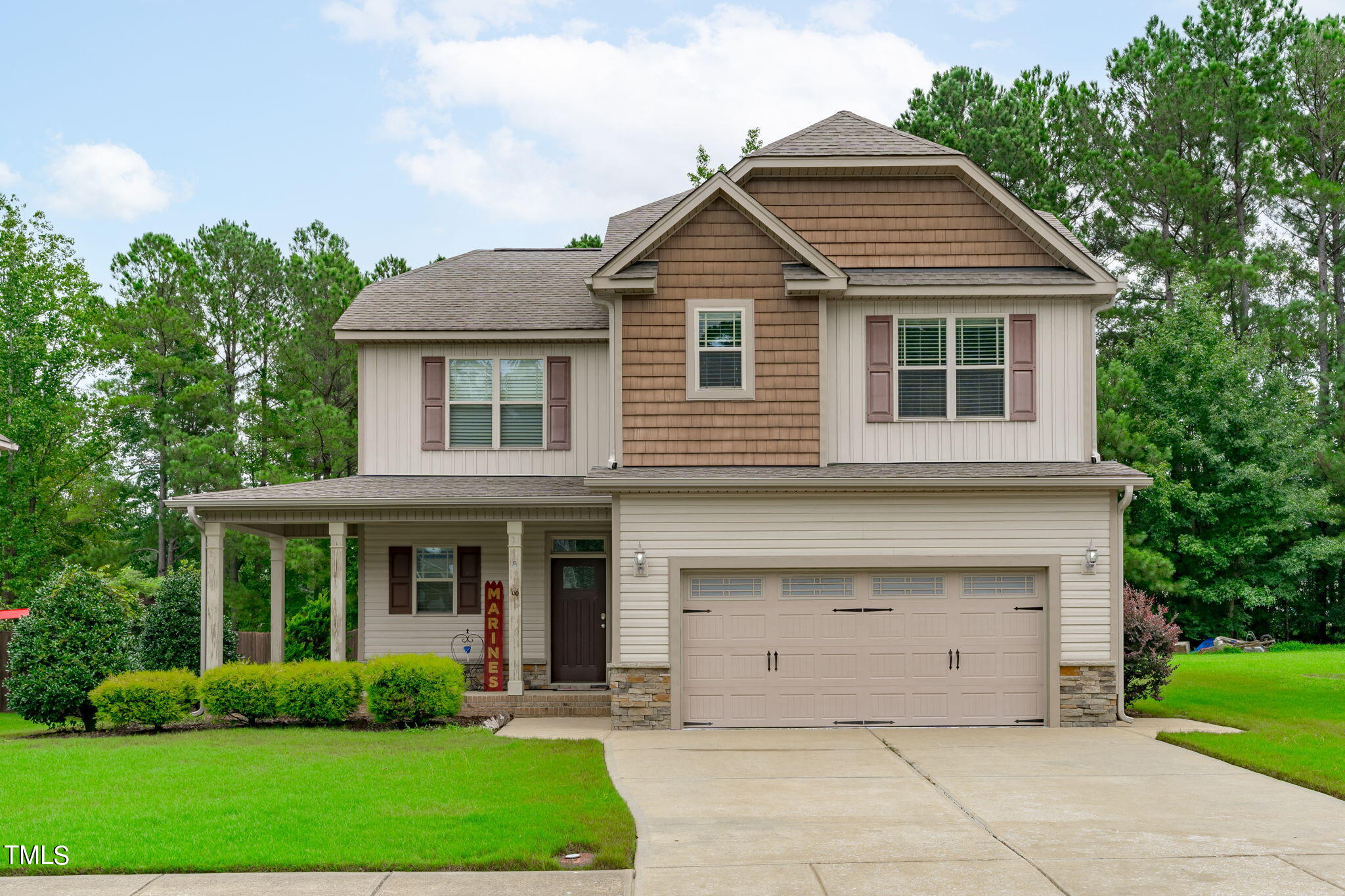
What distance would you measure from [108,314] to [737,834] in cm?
2955

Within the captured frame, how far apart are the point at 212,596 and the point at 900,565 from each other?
30.5 feet

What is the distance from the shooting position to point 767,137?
32.3 m

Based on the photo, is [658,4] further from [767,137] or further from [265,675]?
[265,675]

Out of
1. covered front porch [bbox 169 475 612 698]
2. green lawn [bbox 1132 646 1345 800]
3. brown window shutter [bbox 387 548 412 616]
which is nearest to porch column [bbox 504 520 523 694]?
covered front porch [bbox 169 475 612 698]

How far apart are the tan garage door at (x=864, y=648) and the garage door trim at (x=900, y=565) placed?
140mm

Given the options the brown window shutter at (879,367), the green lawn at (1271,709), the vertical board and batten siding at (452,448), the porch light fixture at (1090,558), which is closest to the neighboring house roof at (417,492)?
the vertical board and batten siding at (452,448)

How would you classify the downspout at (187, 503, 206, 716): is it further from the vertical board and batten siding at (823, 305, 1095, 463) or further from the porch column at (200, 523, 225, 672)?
the vertical board and batten siding at (823, 305, 1095, 463)

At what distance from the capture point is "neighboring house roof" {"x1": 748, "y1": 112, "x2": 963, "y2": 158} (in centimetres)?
1630

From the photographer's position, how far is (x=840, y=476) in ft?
48.9

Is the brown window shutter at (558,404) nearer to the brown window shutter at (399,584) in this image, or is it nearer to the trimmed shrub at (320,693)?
the brown window shutter at (399,584)

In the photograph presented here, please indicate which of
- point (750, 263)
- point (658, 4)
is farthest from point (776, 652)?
point (658, 4)

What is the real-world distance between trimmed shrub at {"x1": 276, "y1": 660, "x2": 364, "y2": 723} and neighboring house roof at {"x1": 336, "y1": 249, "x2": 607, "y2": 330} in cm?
546

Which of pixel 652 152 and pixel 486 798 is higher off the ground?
pixel 652 152

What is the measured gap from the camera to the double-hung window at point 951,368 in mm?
15883
